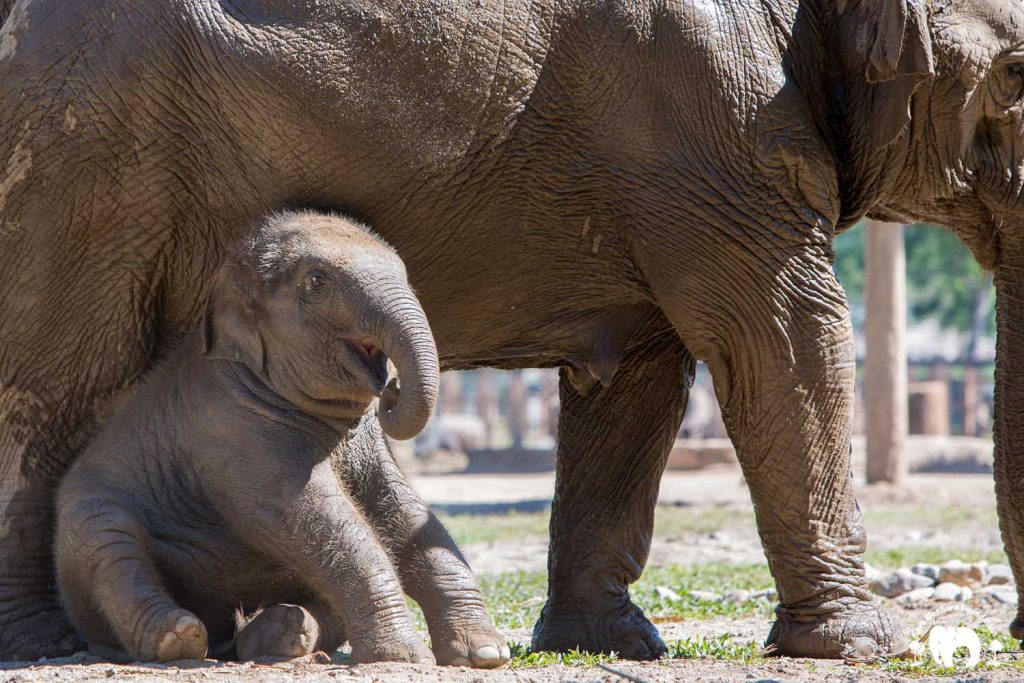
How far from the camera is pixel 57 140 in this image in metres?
4.82

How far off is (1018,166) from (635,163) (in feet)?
5.45

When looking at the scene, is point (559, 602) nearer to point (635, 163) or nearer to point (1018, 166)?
point (635, 163)

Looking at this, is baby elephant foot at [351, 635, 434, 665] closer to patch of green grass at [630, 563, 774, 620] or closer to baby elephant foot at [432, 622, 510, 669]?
baby elephant foot at [432, 622, 510, 669]

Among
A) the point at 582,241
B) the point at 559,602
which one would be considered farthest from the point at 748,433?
the point at 559,602

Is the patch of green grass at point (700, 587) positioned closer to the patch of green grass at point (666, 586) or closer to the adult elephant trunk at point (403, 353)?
the patch of green grass at point (666, 586)

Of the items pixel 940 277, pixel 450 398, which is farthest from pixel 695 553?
pixel 940 277

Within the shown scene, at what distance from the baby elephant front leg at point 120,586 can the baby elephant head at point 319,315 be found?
24.1 inches

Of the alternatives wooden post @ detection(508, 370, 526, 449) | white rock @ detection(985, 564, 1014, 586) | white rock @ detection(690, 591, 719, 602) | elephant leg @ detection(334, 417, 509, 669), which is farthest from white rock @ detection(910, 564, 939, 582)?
wooden post @ detection(508, 370, 526, 449)

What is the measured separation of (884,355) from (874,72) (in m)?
11.4

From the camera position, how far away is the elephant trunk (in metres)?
6.05

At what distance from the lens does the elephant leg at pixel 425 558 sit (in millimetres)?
4801

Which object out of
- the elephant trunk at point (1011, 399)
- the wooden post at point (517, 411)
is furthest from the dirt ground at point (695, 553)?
the wooden post at point (517, 411)

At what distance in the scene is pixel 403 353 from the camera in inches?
177

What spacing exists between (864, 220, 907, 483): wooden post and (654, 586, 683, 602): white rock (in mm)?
8296
